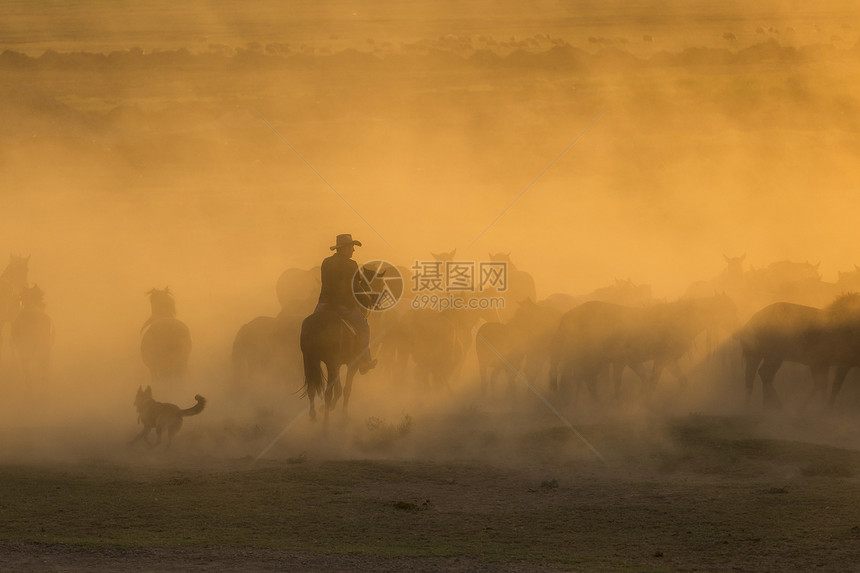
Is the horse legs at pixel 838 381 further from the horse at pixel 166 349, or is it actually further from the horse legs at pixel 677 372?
the horse at pixel 166 349

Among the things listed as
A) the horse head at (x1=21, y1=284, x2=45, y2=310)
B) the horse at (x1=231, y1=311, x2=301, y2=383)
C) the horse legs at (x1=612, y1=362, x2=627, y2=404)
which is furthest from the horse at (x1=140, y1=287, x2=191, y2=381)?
the horse legs at (x1=612, y1=362, x2=627, y2=404)

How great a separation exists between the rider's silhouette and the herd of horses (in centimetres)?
17

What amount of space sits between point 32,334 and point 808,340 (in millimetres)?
13428

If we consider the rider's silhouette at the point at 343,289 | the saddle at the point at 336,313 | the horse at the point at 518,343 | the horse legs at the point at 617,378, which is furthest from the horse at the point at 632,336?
the saddle at the point at 336,313

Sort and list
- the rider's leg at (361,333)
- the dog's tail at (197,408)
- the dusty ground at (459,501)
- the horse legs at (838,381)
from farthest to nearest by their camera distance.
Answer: the horse legs at (838,381)
the rider's leg at (361,333)
the dog's tail at (197,408)
the dusty ground at (459,501)

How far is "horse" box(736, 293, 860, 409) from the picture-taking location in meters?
17.5

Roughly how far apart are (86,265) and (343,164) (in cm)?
1652

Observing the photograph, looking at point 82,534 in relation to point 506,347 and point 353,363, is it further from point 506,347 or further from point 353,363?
point 506,347

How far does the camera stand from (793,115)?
183 feet

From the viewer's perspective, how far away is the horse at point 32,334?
68.2 feet

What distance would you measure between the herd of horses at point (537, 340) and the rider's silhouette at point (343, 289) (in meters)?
0.17

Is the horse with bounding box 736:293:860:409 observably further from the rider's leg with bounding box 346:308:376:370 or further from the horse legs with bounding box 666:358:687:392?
the rider's leg with bounding box 346:308:376:370

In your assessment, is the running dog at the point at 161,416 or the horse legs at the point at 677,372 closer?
the running dog at the point at 161,416

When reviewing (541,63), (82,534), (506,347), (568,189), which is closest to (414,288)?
(506,347)
